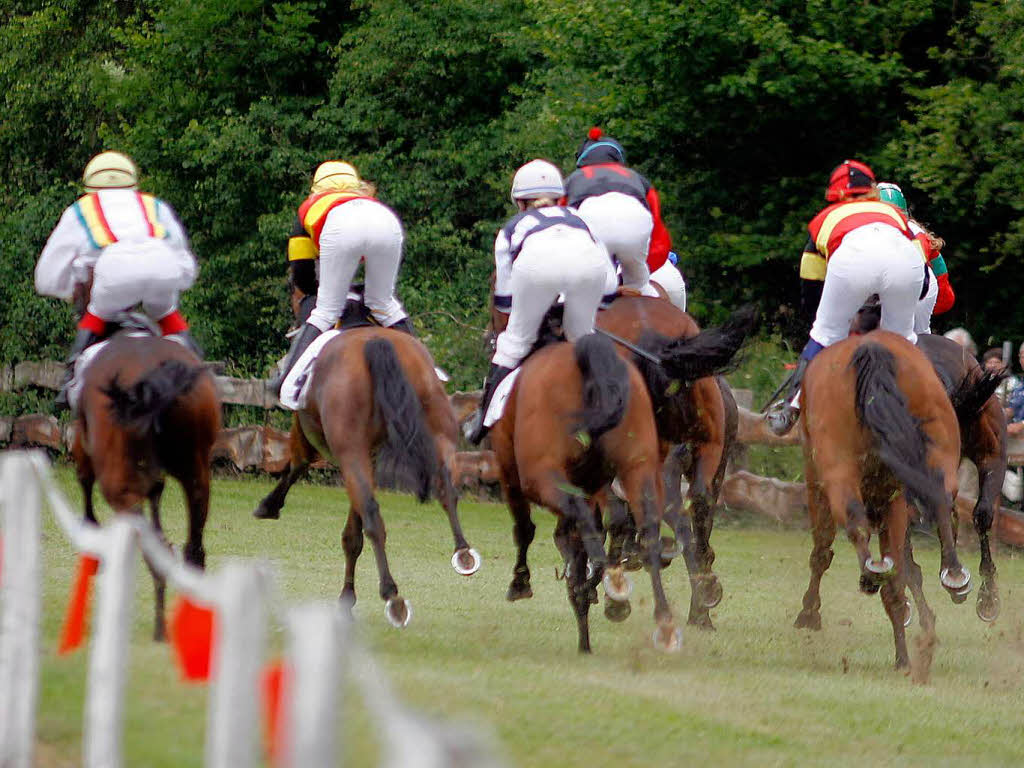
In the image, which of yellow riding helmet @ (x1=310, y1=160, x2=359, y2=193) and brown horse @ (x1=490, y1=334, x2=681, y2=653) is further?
yellow riding helmet @ (x1=310, y1=160, x2=359, y2=193)

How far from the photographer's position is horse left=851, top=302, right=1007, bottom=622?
1098 centimetres

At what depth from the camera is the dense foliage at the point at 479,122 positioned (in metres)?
21.6

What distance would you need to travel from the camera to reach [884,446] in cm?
920

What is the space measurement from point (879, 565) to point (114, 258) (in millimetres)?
4074

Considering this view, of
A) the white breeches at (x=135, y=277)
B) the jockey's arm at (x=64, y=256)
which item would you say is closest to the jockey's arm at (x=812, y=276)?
the white breeches at (x=135, y=277)

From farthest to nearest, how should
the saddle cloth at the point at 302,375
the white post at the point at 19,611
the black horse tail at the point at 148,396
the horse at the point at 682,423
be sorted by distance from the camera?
the horse at the point at 682,423 < the saddle cloth at the point at 302,375 < the black horse tail at the point at 148,396 < the white post at the point at 19,611

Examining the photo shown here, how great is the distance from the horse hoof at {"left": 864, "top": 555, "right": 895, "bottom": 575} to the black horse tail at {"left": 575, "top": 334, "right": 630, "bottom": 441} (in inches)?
58.0

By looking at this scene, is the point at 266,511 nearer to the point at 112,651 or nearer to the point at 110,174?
the point at 110,174

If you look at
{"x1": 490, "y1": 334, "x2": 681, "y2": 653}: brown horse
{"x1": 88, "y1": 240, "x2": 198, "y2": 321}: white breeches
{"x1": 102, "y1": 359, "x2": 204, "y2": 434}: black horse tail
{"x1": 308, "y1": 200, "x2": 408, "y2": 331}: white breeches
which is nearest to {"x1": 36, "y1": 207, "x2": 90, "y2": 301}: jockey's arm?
{"x1": 88, "y1": 240, "x2": 198, "y2": 321}: white breeches

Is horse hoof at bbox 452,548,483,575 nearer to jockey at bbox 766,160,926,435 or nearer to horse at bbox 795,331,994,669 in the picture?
horse at bbox 795,331,994,669

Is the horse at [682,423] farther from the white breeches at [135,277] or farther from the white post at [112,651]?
the white post at [112,651]

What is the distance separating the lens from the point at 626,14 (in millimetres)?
22859

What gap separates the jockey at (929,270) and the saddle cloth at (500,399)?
3.09 metres

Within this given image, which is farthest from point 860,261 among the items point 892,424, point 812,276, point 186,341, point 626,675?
point 186,341
